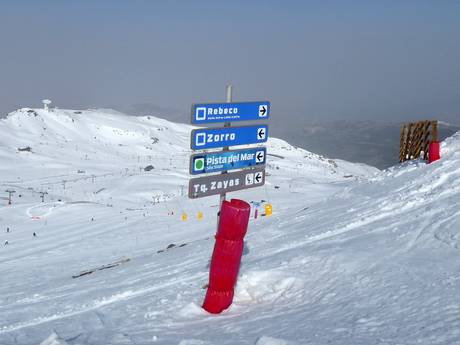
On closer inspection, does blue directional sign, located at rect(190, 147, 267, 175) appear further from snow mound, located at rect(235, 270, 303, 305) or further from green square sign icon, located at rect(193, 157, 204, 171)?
snow mound, located at rect(235, 270, 303, 305)

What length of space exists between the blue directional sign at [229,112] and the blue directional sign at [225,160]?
0.71 metres

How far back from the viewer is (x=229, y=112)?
10.8 m

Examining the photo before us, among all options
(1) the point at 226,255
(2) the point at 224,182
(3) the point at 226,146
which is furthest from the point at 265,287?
(3) the point at 226,146

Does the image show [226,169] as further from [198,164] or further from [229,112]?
[229,112]

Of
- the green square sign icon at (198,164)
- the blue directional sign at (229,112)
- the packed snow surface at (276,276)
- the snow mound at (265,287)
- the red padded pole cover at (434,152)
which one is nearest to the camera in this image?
the packed snow surface at (276,276)

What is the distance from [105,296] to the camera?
12.2 meters

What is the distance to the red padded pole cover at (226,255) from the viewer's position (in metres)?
9.36

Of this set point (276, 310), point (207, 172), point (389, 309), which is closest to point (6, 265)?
point (207, 172)

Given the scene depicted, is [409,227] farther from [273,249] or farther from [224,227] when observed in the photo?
[224,227]

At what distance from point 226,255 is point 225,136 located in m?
2.63

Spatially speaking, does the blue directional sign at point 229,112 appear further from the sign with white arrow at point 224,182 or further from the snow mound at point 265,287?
the snow mound at point 265,287

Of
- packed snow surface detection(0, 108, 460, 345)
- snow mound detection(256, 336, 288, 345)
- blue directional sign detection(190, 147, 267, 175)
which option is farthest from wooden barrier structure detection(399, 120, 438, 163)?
snow mound detection(256, 336, 288, 345)

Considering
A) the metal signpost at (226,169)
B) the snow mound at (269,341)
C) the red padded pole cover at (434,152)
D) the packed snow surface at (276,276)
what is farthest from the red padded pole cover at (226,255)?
the red padded pole cover at (434,152)

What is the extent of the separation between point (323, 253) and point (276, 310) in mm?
2852
